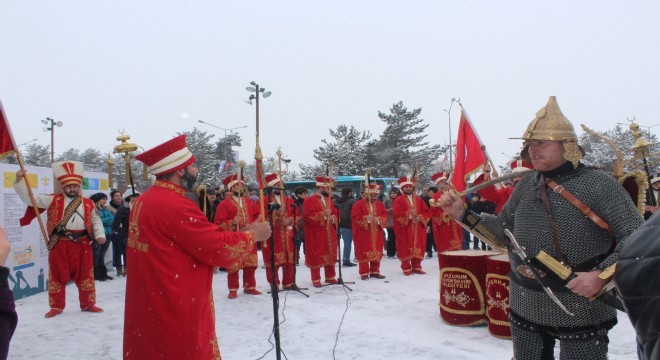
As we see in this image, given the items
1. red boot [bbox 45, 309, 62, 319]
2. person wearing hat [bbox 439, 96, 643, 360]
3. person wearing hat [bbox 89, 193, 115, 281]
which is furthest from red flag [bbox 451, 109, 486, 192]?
person wearing hat [bbox 89, 193, 115, 281]

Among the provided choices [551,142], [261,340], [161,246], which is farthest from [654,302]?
[261,340]

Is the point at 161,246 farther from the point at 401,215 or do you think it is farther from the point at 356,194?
the point at 356,194

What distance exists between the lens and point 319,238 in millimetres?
9188

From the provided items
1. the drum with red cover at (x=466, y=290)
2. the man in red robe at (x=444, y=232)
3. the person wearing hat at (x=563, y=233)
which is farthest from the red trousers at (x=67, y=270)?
the man in red robe at (x=444, y=232)

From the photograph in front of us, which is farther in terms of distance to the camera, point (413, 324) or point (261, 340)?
point (413, 324)

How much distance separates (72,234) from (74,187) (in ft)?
2.39

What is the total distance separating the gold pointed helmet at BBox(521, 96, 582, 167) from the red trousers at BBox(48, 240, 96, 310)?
657 centimetres

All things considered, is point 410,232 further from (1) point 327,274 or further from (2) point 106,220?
(2) point 106,220

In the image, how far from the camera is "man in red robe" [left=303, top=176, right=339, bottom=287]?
907 cm

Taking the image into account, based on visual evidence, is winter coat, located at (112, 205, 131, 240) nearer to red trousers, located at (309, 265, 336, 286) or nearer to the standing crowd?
red trousers, located at (309, 265, 336, 286)

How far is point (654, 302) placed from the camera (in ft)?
3.07

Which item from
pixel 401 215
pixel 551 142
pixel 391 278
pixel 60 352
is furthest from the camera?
pixel 401 215

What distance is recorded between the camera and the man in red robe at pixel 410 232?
10097mm

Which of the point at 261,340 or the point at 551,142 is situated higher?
Result: the point at 551,142
